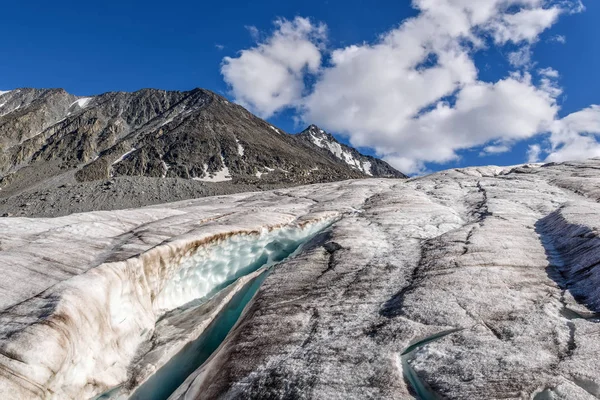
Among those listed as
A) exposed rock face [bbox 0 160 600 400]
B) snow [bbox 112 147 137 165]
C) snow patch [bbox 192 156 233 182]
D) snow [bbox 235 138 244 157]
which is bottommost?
exposed rock face [bbox 0 160 600 400]

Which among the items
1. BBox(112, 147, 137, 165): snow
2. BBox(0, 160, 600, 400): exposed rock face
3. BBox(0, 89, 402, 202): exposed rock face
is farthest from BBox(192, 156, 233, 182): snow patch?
BBox(0, 160, 600, 400): exposed rock face

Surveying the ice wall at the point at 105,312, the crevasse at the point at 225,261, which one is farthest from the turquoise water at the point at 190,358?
the crevasse at the point at 225,261

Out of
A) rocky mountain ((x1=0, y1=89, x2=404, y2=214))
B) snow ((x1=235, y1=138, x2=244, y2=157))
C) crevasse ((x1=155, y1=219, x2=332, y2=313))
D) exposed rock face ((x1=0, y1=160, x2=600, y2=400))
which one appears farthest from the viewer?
snow ((x1=235, y1=138, x2=244, y2=157))

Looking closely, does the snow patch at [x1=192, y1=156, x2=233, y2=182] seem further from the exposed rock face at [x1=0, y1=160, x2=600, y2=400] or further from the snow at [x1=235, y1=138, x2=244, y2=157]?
the exposed rock face at [x1=0, y1=160, x2=600, y2=400]

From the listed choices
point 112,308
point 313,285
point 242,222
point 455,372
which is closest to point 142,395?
point 112,308

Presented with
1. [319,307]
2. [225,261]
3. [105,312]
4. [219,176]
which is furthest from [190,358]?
[219,176]

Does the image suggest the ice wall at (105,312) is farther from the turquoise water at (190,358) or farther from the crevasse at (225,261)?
the turquoise water at (190,358)
